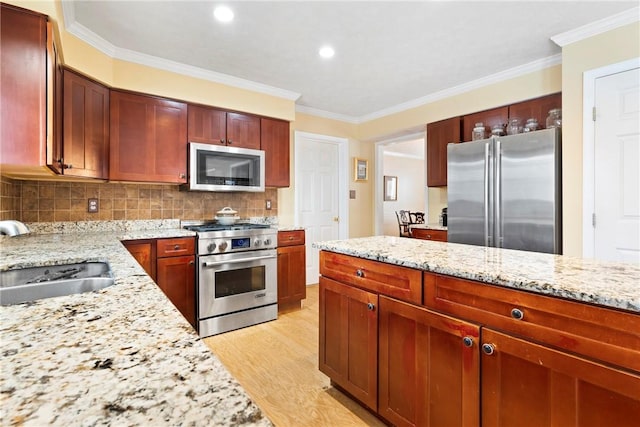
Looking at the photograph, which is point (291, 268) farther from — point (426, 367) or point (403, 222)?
point (403, 222)

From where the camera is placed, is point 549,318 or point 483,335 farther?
point 483,335

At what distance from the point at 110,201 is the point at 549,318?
10.7ft

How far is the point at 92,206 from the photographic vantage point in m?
2.79

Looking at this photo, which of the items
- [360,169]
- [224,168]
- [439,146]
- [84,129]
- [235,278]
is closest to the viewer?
[84,129]

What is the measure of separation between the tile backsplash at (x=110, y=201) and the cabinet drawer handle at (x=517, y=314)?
9.34 ft

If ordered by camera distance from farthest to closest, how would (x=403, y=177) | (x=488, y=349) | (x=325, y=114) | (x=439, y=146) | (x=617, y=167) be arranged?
(x=403, y=177) < (x=325, y=114) < (x=439, y=146) < (x=617, y=167) < (x=488, y=349)

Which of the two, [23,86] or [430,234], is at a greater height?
[23,86]

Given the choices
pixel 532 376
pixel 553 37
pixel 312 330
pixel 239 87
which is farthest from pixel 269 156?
pixel 532 376

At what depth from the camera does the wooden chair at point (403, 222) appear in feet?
23.8

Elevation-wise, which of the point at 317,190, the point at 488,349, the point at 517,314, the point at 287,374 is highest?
the point at 317,190

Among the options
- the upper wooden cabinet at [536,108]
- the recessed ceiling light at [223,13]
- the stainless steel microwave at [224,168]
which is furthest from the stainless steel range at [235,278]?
the upper wooden cabinet at [536,108]

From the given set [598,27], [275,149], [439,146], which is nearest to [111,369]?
[275,149]

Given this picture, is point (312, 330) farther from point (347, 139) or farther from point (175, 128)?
point (347, 139)

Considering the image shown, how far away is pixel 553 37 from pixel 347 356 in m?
2.78
